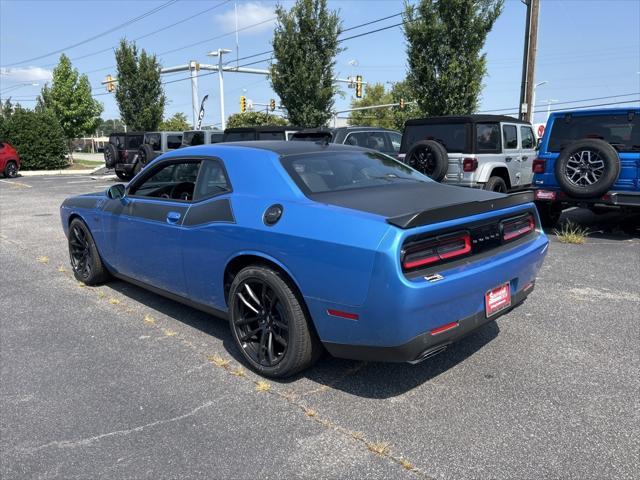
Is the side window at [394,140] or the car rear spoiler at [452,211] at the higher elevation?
the side window at [394,140]

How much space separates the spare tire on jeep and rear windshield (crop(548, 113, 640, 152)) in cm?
48

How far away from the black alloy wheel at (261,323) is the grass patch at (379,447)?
33.3 inches

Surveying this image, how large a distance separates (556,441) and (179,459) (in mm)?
1910

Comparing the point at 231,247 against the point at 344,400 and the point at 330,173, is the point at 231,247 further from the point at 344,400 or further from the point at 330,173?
the point at 344,400

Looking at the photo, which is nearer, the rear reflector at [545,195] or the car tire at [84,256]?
the car tire at [84,256]

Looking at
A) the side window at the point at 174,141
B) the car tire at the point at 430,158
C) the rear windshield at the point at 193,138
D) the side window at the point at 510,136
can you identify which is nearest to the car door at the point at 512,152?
the side window at the point at 510,136

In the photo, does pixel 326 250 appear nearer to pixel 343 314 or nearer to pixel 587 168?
pixel 343 314

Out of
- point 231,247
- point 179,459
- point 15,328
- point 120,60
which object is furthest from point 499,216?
point 120,60

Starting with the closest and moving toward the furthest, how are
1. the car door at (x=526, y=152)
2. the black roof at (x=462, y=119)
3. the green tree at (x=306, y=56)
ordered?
the black roof at (x=462, y=119)
the car door at (x=526, y=152)
the green tree at (x=306, y=56)

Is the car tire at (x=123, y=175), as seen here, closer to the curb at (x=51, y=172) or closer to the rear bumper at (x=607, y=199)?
the curb at (x=51, y=172)

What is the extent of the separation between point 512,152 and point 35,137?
2427 centimetres

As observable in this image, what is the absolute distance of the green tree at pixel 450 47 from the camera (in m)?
13.9

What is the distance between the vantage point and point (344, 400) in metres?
3.15

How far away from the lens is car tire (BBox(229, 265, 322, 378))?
10.4 feet
